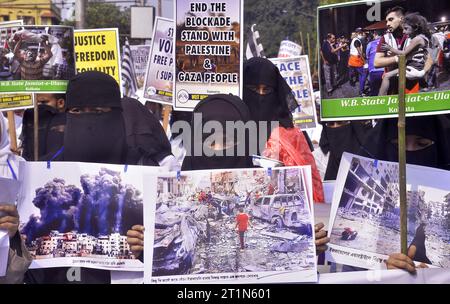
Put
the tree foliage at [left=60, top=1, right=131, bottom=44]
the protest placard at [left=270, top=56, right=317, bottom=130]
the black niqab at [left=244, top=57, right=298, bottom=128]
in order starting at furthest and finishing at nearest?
the tree foliage at [left=60, top=1, right=131, bottom=44]
the protest placard at [left=270, top=56, right=317, bottom=130]
the black niqab at [left=244, top=57, right=298, bottom=128]

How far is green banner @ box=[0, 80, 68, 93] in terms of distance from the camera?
722 cm

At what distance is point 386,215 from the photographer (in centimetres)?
469

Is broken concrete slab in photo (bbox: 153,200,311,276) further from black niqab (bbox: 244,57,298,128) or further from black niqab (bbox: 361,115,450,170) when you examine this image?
black niqab (bbox: 244,57,298,128)

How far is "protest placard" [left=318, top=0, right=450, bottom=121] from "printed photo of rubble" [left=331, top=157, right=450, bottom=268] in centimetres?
41

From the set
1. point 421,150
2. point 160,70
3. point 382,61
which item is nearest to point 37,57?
point 160,70

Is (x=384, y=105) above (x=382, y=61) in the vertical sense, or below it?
below

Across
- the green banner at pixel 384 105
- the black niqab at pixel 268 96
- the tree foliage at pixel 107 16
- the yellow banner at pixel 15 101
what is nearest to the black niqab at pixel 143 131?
the black niqab at pixel 268 96

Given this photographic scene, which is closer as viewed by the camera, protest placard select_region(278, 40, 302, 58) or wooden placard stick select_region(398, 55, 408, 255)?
wooden placard stick select_region(398, 55, 408, 255)

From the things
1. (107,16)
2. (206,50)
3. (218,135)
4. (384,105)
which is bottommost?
(107,16)

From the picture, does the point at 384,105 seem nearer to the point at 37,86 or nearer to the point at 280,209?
the point at 280,209

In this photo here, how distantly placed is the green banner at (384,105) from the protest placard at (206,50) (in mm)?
1545

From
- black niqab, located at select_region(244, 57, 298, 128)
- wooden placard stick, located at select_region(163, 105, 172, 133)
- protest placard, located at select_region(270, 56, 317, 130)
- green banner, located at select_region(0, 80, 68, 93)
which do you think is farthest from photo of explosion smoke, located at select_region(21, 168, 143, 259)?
protest placard, located at select_region(270, 56, 317, 130)

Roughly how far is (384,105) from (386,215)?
2.18 feet
